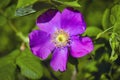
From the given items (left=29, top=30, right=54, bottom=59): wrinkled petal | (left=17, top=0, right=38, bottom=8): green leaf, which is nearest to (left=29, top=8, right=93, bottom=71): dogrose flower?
(left=29, top=30, right=54, bottom=59): wrinkled petal

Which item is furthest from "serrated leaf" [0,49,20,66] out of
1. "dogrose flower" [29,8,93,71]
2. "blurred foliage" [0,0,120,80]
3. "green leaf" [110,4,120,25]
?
"green leaf" [110,4,120,25]

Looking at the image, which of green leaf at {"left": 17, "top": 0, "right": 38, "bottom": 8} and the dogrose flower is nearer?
green leaf at {"left": 17, "top": 0, "right": 38, "bottom": 8}

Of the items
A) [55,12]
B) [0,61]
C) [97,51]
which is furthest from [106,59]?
[0,61]

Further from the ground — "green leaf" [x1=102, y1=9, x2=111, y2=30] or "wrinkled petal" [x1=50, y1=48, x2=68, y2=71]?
"green leaf" [x1=102, y1=9, x2=111, y2=30]

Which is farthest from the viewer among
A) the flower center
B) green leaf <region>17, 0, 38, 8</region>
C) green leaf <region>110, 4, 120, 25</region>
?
the flower center

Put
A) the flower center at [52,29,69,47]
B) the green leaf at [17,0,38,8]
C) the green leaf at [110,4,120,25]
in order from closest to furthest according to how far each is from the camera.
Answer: the green leaf at [17,0,38,8], the green leaf at [110,4,120,25], the flower center at [52,29,69,47]

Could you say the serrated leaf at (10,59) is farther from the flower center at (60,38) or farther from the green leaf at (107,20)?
the green leaf at (107,20)

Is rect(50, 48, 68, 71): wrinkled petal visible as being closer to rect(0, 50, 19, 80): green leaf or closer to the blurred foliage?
the blurred foliage

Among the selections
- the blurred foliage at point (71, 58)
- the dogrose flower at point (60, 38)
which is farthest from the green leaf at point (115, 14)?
the dogrose flower at point (60, 38)

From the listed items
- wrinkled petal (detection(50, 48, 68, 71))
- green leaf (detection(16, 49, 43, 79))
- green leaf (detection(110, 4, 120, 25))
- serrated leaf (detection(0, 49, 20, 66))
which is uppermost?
green leaf (detection(110, 4, 120, 25))
